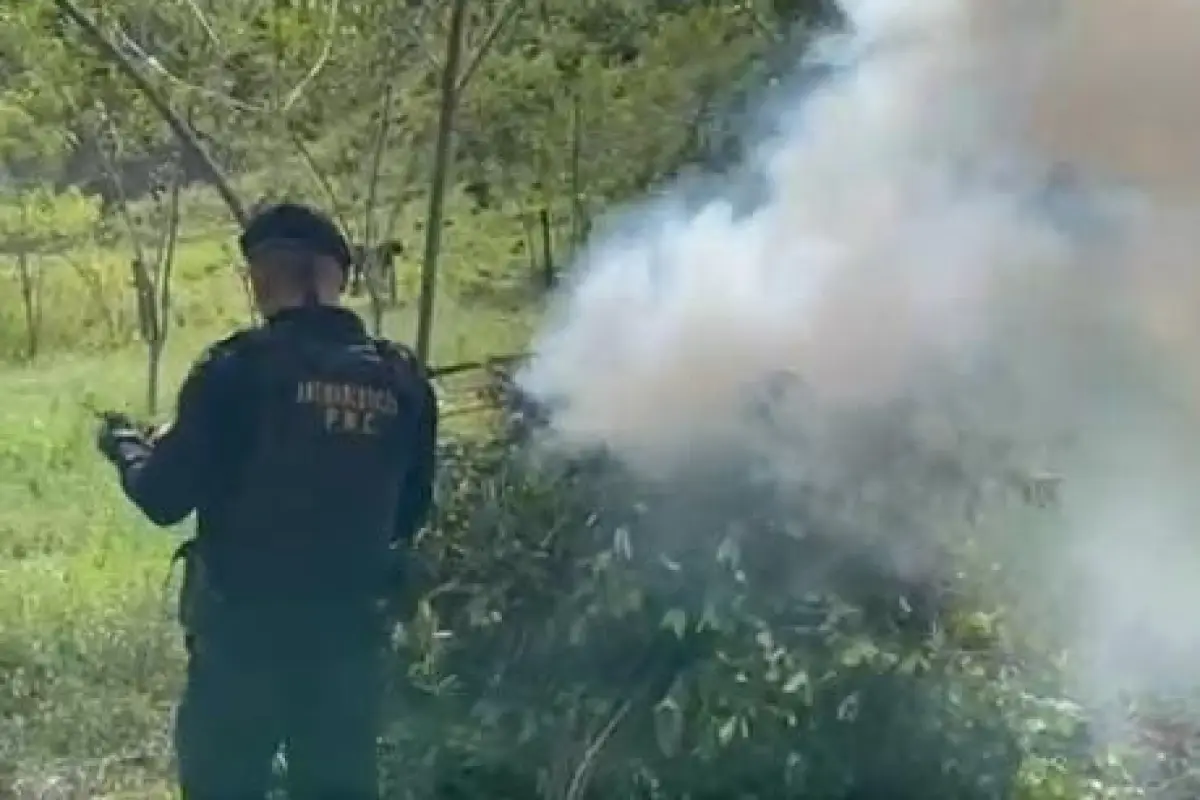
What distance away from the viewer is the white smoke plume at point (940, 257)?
461 cm

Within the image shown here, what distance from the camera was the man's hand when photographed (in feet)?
12.9

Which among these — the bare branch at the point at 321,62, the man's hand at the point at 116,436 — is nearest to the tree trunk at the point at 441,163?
the bare branch at the point at 321,62

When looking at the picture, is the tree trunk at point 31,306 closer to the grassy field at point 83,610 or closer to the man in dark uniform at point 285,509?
the grassy field at point 83,610

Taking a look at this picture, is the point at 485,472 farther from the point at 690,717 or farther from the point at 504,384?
the point at 690,717

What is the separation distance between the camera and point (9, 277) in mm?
18344

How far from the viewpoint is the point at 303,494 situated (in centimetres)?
375

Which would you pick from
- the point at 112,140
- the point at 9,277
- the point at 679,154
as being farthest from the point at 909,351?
the point at 9,277

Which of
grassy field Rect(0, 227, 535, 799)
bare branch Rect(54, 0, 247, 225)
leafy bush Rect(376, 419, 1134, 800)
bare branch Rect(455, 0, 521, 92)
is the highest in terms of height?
bare branch Rect(455, 0, 521, 92)

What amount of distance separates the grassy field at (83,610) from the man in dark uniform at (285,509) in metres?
1.79

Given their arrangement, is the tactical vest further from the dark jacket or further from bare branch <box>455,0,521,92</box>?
bare branch <box>455,0,521,92</box>

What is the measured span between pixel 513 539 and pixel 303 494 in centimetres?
105

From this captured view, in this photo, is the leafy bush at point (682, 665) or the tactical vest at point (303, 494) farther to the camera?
the leafy bush at point (682, 665)

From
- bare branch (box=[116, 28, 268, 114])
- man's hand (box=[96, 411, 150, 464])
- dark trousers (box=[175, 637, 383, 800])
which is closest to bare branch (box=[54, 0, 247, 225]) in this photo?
bare branch (box=[116, 28, 268, 114])

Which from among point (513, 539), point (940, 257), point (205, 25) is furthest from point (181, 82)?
point (940, 257)
